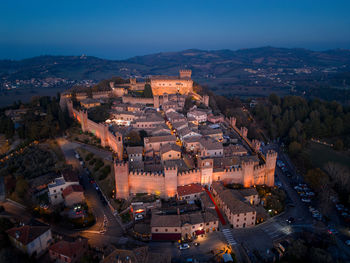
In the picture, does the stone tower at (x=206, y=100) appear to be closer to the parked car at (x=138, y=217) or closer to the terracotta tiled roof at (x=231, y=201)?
the terracotta tiled roof at (x=231, y=201)

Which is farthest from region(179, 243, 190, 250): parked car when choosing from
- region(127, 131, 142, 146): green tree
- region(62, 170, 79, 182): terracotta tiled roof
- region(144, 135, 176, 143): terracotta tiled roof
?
region(127, 131, 142, 146): green tree

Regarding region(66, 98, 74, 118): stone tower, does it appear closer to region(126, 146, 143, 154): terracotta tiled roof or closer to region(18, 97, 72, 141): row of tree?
region(18, 97, 72, 141): row of tree

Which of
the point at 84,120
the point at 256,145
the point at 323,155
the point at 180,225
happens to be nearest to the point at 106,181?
the point at 180,225

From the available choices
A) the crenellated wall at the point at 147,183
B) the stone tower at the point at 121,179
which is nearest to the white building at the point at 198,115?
the crenellated wall at the point at 147,183

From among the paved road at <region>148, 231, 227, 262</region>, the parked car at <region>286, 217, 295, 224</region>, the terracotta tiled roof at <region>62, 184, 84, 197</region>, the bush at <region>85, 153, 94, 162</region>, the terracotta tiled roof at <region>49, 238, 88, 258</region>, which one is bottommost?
the parked car at <region>286, 217, 295, 224</region>

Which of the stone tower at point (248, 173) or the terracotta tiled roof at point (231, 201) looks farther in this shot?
the stone tower at point (248, 173)

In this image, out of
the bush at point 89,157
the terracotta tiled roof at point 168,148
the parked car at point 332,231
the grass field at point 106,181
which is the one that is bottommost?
the parked car at point 332,231
